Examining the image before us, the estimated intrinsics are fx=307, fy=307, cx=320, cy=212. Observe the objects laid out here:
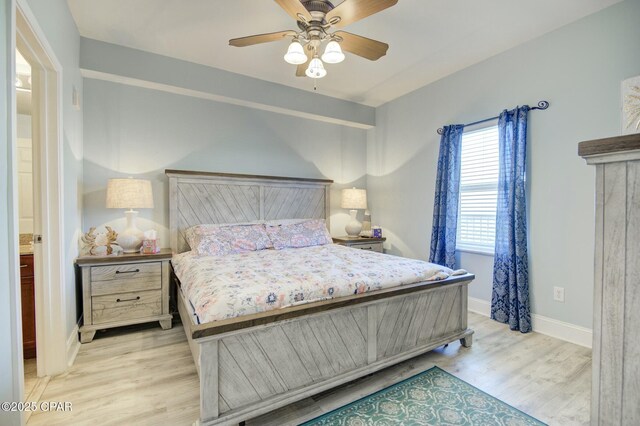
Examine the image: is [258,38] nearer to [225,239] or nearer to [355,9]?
[355,9]

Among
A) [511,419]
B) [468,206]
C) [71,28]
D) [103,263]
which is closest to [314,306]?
[511,419]

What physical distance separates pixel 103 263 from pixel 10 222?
1.56m

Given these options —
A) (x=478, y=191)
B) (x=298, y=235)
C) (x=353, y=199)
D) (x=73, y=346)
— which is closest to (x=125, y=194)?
(x=73, y=346)

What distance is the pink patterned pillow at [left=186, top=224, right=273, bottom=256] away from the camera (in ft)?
10.00

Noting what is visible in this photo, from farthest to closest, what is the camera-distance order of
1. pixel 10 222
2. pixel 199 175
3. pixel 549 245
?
1. pixel 199 175
2. pixel 549 245
3. pixel 10 222

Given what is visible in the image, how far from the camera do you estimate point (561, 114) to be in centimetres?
272

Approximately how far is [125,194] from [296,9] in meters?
2.23

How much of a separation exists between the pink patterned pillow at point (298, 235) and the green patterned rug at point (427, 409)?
1.88m

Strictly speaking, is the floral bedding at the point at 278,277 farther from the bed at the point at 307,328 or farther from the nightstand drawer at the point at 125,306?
the nightstand drawer at the point at 125,306

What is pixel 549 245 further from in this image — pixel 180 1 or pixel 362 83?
pixel 180 1

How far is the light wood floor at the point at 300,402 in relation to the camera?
69.1 inches

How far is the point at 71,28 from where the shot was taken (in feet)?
8.36

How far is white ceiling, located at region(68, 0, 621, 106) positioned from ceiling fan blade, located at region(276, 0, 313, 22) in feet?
1.85

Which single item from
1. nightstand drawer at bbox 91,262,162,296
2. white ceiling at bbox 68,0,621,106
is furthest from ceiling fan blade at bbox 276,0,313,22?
nightstand drawer at bbox 91,262,162,296
